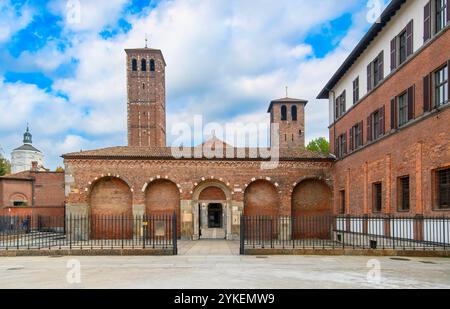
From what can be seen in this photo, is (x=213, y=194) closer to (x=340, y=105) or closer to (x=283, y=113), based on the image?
(x=340, y=105)

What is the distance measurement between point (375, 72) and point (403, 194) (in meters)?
7.03

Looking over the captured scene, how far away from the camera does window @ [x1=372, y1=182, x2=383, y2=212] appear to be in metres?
19.6

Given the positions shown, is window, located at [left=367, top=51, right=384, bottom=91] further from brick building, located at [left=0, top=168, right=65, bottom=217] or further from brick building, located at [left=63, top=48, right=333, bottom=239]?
brick building, located at [left=0, top=168, right=65, bottom=217]

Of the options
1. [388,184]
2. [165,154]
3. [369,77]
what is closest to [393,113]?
[388,184]

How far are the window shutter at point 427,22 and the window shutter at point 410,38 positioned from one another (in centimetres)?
106

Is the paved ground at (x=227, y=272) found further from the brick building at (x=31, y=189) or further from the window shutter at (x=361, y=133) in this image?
the brick building at (x=31, y=189)

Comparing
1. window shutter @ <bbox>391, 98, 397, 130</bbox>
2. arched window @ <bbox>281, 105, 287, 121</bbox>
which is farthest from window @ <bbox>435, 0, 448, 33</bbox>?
arched window @ <bbox>281, 105, 287, 121</bbox>

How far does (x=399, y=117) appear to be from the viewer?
1748cm

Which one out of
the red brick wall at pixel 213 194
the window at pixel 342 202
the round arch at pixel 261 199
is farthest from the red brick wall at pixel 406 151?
the red brick wall at pixel 213 194

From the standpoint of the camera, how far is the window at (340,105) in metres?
25.9

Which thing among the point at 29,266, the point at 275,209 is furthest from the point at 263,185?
the point at 29,266

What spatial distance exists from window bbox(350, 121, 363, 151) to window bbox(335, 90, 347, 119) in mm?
2427

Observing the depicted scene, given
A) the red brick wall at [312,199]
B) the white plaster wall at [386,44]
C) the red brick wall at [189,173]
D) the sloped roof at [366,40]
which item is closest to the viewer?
the white plaster wall at [386,44]

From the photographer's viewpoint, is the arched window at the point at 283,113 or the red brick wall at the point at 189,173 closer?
the red brick wall at the point at 189,173
